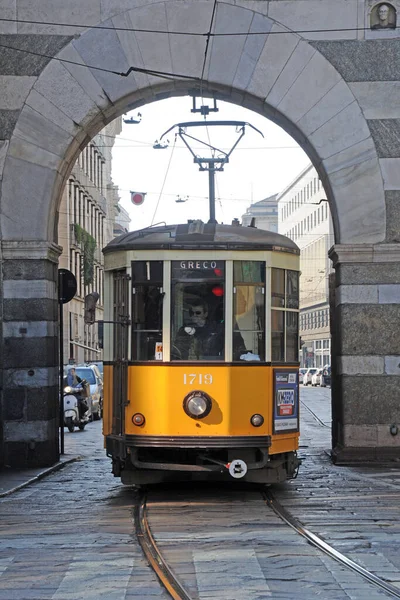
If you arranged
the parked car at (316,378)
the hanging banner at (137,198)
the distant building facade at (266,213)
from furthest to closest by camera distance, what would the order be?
1. the distant building facade at (266,213)
2. the parked car at (316,378)
3. the hanging banner at (137,198)

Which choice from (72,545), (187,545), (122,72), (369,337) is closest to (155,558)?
(187,545)

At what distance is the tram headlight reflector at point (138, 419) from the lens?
12.7 metres

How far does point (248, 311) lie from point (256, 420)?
117cm

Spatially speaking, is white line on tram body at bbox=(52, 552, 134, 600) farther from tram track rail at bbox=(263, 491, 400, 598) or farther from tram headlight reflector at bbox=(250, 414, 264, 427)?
tram headlight reflector at bbox=(250, 414, 264, 427)

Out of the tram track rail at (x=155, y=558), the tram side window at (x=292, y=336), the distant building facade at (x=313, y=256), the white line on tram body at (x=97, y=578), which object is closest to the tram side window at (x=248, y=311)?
the tram side window at (x=292, y=336)

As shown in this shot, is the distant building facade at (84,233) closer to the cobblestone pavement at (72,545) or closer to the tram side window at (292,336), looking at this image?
the cobblestone pavement at (72,545)

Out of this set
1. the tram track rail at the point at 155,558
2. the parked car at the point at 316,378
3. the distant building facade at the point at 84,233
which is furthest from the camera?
the parked car at the point at 316,378

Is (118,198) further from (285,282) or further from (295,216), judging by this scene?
(285,282)

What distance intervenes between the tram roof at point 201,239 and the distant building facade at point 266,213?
11088 centimetres

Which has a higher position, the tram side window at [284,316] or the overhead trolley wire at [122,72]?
the overhead trolley wire at [122,72]

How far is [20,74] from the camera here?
1780 cm

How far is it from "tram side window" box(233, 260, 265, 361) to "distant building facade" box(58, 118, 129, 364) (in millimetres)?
35122

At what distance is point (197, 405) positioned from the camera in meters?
12.5

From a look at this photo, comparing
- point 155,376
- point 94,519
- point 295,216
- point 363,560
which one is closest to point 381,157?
point 155,376
